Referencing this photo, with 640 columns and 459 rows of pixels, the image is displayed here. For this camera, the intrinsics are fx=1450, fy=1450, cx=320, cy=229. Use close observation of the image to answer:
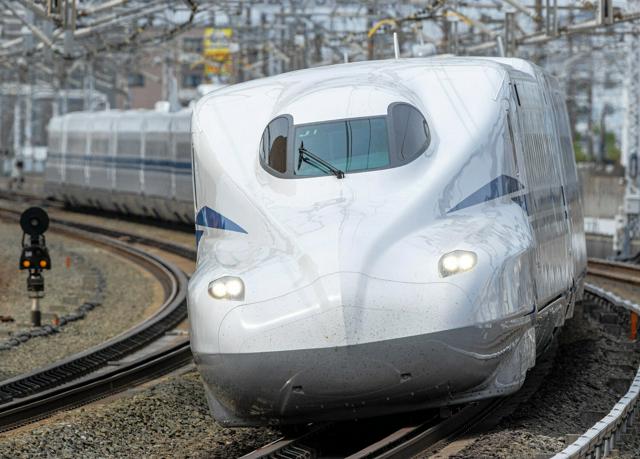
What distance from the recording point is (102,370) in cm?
1568

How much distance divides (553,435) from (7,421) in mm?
4629

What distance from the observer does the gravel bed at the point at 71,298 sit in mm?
17094

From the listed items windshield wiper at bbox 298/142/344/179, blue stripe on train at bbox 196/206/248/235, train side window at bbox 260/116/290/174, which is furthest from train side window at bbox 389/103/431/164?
blue stripe on train at bbox 196/206/248/235

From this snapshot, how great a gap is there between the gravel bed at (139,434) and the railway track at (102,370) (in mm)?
474

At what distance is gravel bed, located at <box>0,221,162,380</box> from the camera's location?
56.1 feet

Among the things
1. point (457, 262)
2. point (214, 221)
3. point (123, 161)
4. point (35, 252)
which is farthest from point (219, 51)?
point (457, 262)

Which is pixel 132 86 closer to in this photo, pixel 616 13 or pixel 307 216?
pixel 616 13

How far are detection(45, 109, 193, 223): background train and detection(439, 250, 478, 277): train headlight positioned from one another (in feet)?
83.8

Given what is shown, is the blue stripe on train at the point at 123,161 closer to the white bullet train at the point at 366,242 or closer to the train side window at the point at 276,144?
the white bullet train at the point at 366,242

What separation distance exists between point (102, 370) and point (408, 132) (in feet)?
20.8

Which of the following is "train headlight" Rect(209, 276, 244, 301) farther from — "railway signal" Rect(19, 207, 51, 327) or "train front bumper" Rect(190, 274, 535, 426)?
"railway signal" Rect(19, 207, 51, 327)

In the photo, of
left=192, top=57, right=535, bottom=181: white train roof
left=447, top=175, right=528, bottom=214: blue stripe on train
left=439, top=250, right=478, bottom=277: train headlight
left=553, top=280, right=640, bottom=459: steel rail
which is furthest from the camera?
left=192, top=57, right=535, bottom=181: white train roof

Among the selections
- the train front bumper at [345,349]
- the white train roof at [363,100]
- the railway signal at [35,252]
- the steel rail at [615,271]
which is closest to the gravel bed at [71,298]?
the railway signal at [35,252]

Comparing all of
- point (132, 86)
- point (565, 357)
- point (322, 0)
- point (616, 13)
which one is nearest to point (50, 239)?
point (322, 0)
